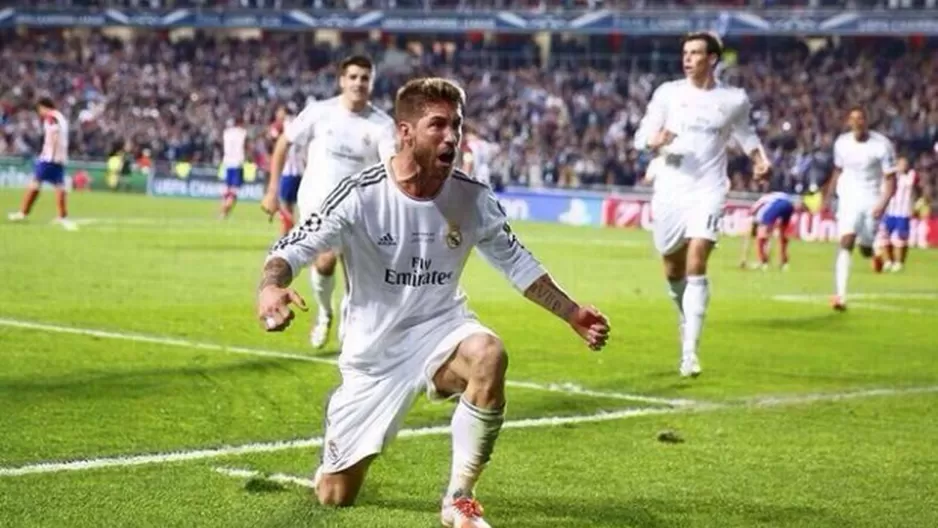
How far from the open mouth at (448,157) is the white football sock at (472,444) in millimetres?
1021

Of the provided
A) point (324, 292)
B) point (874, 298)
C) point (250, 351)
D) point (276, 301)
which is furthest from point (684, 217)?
point (874, 298)

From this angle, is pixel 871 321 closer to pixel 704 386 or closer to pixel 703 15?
pixel 704 386

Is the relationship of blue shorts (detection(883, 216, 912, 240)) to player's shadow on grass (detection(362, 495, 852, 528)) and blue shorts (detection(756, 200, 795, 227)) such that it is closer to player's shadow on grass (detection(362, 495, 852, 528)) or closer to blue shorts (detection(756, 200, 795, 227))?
blue shorts (detection(756, 200, 795, 227))

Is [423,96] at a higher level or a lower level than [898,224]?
higher

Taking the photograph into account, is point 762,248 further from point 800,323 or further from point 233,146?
point 233,146

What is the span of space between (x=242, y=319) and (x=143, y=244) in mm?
11983

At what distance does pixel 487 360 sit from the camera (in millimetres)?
7449

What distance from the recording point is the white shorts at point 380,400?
25.3 ft

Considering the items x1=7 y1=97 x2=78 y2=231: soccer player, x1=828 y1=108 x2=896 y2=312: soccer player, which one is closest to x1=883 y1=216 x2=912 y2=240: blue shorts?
x1=828 y1=108 x2=896 y2=312: soccer player

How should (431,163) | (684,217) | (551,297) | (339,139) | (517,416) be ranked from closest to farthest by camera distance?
(431,163), (551,297), (517,416), (684,217), (339,139)

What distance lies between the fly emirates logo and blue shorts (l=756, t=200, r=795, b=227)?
21.9 meters

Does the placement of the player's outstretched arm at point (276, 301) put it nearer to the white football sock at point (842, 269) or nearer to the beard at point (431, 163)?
the beard at point (431, 163)

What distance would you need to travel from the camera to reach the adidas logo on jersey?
7.67 metres

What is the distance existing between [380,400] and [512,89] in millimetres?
50381
